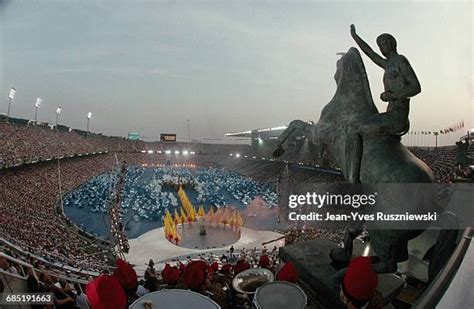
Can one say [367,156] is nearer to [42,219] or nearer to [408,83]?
[408,83]

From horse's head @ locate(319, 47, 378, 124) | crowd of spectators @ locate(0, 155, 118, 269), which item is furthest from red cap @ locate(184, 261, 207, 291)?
crowd of spectators @ locate(0, 155, 118, 269)

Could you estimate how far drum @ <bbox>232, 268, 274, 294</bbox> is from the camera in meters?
4.12

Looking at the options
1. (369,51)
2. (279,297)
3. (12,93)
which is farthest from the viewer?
(12,93)

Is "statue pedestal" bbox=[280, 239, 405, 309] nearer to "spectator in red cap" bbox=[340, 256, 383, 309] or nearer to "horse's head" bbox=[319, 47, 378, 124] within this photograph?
"spectator in red cap" bbox=[340, 256, 383, 309]

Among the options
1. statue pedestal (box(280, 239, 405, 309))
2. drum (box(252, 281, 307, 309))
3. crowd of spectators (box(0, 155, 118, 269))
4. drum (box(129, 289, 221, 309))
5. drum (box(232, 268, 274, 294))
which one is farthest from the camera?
crowd of spectators (box(0, 155, 118, 269))

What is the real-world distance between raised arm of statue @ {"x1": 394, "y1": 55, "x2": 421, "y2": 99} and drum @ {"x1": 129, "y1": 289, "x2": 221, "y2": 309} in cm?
342

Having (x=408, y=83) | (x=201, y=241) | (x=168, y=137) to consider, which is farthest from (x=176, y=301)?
(x=168, y=137)

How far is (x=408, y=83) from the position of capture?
404 cm

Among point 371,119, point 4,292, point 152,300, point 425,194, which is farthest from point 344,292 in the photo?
point 4,292

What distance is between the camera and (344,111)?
16.4 ft

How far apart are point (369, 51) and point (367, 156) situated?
63.7 inches

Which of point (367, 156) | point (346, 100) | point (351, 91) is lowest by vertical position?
point (367, 156)

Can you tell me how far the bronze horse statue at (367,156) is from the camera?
13.0 ft

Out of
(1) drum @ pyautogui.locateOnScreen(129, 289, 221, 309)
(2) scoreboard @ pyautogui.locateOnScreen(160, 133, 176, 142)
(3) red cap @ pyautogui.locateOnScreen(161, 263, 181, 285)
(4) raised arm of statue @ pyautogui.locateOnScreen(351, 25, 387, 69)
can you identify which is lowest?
(3) red cap @ pyautogui.locateOnScreen(161, 263, 181, 285)
